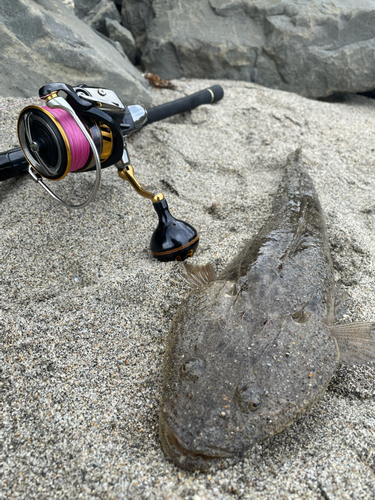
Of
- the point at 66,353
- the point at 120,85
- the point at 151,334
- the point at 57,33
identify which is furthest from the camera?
the point at 120,85

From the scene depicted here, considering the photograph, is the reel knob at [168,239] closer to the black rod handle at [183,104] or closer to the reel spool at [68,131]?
the reel spool at [68,131]

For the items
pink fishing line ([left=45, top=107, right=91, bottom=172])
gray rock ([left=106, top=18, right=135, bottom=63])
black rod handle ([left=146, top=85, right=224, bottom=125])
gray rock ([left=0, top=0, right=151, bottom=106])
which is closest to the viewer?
pink fishing line ([left=45, top=107, right=91, bottom=172])

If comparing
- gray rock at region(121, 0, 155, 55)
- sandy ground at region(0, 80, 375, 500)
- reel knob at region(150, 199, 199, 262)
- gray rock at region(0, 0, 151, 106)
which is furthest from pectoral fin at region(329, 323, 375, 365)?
gray rock at region(121, 0, 155, 55)

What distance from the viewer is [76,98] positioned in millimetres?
2227

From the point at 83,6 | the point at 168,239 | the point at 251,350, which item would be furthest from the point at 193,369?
the point at 83,6

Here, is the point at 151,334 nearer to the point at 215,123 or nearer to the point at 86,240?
the point at 86,240

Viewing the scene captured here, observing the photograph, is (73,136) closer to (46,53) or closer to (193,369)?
(193,369)

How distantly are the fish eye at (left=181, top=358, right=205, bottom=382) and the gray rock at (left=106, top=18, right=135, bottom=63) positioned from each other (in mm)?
5497

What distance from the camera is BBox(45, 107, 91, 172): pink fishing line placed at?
2.16 m

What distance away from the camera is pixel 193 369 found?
1781mm

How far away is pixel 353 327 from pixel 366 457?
0.69 meters

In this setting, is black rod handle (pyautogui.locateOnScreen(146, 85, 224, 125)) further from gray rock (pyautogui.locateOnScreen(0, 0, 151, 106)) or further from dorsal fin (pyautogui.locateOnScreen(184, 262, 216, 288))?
dorsal fin (pyautogui.locateOnScreen(184, 262, 216, 288))

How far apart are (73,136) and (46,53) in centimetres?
215

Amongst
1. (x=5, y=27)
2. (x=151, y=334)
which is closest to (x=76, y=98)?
(x=151, y=334)
